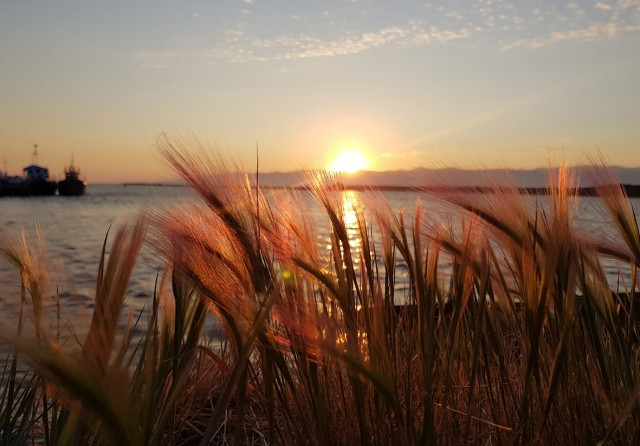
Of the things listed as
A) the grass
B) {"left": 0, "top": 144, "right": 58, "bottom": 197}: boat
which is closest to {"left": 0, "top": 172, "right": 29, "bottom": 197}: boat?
{"left": 0, "top": 144, "right": 58, "bottom": 197}: boat

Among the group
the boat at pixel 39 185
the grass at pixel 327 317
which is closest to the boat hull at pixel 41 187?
the boat at pixel 39 185

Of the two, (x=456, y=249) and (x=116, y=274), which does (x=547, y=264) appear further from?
(x=116, y=274)

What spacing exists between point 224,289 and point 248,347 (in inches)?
11.4

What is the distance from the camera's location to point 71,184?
72438 mm

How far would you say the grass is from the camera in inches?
36.4

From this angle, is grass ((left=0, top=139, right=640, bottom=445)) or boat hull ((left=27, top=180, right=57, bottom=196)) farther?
boat hull ((left=27, top=180, right=57, bottom=196))

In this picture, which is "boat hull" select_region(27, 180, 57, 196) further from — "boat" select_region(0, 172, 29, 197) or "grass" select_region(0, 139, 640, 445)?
"grass" select_region(0, 139, 640, 445)

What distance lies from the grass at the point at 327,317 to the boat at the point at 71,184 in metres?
76.6

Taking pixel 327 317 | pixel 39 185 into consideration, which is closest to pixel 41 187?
pixel 39 185

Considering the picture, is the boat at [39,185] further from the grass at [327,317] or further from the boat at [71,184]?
the grass at [327,317]

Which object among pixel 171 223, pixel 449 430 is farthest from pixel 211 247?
pixel 449 430

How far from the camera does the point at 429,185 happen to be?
61.3 inches

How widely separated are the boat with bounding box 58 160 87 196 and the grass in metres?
76.6

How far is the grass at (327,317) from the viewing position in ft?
3.03
